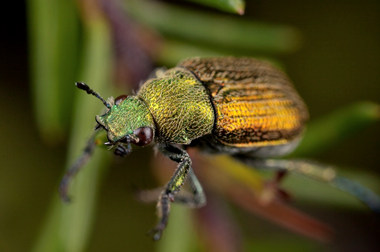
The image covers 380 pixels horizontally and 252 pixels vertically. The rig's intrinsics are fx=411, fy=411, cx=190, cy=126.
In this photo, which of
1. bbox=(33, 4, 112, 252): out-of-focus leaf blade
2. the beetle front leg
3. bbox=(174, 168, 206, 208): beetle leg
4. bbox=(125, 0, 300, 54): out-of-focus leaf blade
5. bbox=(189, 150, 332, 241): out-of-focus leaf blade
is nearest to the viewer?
the beetle front leg

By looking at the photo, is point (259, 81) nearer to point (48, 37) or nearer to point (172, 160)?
point (172, 160)

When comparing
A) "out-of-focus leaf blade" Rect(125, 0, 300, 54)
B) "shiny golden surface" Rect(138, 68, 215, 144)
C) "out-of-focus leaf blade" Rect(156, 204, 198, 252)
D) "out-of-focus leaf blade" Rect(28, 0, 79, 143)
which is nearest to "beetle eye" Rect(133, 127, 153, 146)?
"shiny golden surface" Rect(138, 68, 215, 144)

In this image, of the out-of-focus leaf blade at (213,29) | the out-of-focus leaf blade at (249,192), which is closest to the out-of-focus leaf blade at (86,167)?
the out-of-focus leaf blade at (213,29)

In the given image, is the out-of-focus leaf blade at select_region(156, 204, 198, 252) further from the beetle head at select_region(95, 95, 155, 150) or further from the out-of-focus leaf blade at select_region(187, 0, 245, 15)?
the out-of-focus leaf blade at select_region(187, 0, 245, 15)

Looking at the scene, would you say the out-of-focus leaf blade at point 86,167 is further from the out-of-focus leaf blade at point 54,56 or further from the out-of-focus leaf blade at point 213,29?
the out-of-focus leaf blade at point 213,29

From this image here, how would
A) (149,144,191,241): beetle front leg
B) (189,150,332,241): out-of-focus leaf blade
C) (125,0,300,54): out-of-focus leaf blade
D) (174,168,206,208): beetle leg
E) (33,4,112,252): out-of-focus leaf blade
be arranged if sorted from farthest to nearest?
(125,0,300,54): out-of-focus leaf blade, (174,168,206,208): beetle leg, (189,150,332,241): out-of-focus leaf blade, (33,4,112,252): out-of-focus leaf blade, (149,144,191,241): beetle front leg

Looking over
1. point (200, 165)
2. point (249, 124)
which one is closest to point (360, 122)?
point (249, 124)
